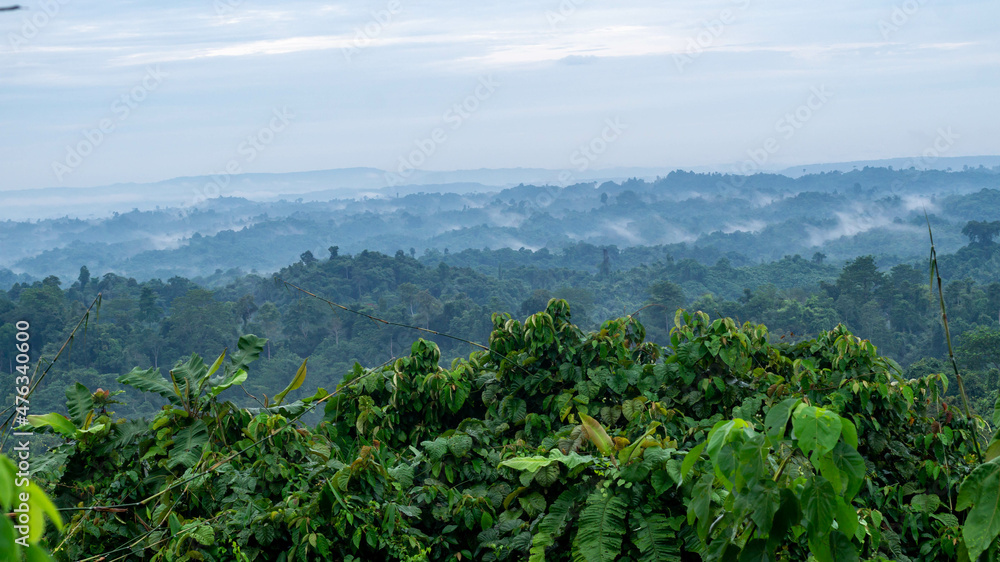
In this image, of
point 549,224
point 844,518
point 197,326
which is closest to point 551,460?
point 844,518

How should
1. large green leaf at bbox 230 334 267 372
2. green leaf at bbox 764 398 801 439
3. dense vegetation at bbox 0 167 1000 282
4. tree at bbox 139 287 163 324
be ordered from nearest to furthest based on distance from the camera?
1. green leaf at bbox 764 398 801 439
2. large green leaf at bbox 230 334 267 372
3. tree at bbox 139 287 163 324
4. dense vegetation at bbox 0 167 1000 282

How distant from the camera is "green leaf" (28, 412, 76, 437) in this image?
10.9 feet

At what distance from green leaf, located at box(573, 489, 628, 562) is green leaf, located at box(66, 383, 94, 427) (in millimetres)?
2497

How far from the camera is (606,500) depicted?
280 cm

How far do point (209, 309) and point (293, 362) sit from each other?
5320mm

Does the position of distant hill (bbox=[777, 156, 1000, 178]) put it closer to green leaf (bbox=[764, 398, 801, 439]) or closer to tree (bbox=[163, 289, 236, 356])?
tree (bbox=[163, 289, 236, 356])

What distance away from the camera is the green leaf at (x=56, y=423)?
3324 millimetres

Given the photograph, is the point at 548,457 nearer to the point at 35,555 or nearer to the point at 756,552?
the point at 756,552

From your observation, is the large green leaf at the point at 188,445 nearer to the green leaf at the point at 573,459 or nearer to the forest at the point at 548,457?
the forest at the point at 548,457

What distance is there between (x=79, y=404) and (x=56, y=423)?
27cm

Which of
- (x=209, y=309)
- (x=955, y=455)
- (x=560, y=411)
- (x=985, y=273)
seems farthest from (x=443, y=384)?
(x=985, y=273)

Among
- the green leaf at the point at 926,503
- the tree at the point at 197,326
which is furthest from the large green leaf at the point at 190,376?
the tree at the point at 197,326

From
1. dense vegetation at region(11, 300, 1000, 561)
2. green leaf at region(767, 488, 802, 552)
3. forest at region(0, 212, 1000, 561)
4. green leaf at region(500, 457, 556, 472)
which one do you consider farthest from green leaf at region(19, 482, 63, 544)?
green leaf at region(500, 457, 556, 472)

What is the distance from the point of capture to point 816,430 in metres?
1.62
